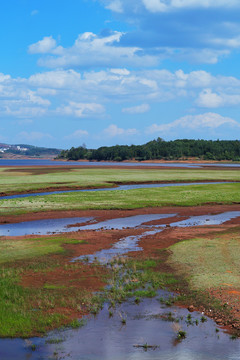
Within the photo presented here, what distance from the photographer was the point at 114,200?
54156 mm

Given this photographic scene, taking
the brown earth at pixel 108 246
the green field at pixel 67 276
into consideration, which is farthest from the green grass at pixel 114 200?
the green field at pixel 67 276

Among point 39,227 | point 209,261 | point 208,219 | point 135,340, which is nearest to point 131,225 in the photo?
point 39,227

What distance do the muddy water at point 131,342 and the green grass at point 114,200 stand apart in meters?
31.9

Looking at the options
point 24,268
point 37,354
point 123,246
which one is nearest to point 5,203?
point 123,246

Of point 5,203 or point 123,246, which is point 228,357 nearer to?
point 123,246

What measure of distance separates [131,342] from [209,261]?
1040cm

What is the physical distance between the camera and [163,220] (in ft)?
131

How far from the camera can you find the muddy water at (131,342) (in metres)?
12.3

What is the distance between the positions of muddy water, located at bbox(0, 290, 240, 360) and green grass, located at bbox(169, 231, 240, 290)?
3790 millimetres

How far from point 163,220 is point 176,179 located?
5156cm

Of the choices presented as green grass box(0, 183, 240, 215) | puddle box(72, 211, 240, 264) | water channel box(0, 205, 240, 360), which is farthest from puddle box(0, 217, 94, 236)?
water channel box(0, 205, 240, 360)

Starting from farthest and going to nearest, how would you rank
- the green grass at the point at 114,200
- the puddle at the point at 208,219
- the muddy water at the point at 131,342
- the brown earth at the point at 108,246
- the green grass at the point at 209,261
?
the green grass at the point at 114,200
the puddle at the point at 208,219
the green grass at the point at 209,261
the brown earth at the point at 108,246
the muddy water at the point at 131,342

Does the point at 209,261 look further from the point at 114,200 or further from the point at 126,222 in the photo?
the point at 114,200

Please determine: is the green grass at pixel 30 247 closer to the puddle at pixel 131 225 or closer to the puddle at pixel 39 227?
the puddle at pixel 131 225
